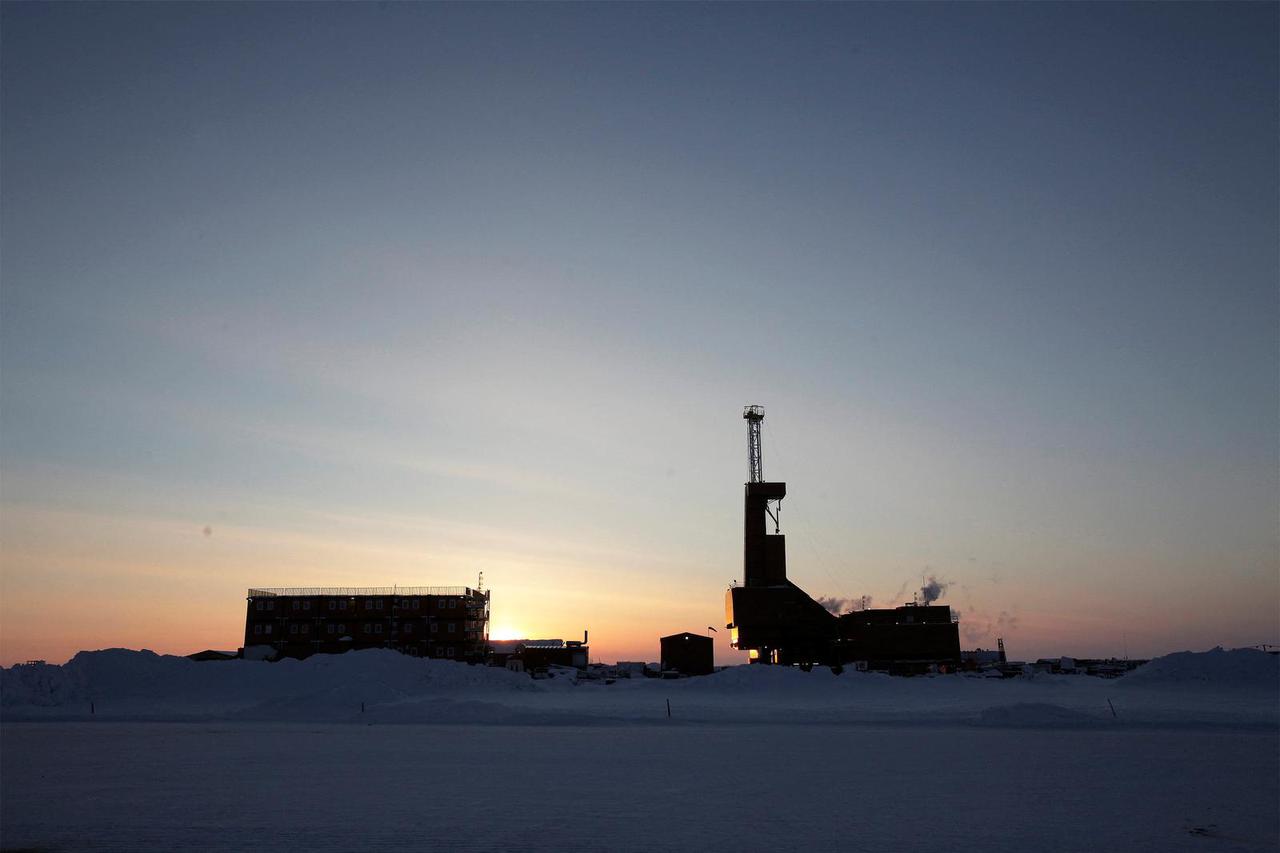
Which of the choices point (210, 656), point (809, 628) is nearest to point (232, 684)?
point (210, 656)

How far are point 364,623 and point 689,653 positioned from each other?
123 ft

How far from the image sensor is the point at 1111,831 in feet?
50.2

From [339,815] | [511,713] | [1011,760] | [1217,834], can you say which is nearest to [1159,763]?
[1011,760]

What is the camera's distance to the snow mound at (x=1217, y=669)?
235 ft

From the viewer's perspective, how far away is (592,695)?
68062mm

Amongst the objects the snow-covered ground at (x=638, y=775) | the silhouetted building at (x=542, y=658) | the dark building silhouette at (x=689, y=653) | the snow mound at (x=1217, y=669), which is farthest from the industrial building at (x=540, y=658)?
the snow mound at (x=1217, y=669)

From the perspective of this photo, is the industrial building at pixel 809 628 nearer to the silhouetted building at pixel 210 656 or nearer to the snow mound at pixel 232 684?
the snow mound at pixel 232 684

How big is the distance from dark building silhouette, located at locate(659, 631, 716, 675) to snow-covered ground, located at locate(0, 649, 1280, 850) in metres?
35.3

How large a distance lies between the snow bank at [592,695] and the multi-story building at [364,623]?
21.2 metres

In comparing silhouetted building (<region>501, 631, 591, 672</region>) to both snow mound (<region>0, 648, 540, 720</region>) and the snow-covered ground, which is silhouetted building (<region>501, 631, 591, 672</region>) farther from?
the snow-covered ground

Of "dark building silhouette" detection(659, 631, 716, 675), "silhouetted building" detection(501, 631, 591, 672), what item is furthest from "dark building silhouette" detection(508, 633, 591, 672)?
"dark building silhouette" detection(659, 631, 716, 675)

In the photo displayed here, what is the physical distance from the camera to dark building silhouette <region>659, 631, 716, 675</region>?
91312mm

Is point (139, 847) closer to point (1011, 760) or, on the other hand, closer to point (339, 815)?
point (339, 815)

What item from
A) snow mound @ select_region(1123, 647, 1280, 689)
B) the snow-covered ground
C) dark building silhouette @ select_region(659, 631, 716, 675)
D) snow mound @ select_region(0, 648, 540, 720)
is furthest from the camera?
dark building silhouette @ select_region(659, 631, 716, 675)
